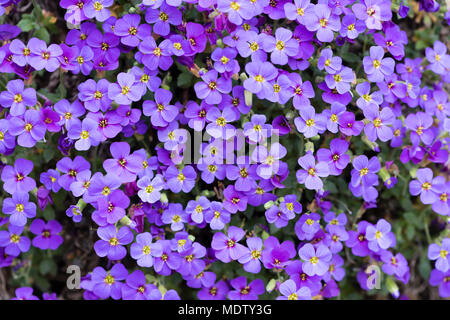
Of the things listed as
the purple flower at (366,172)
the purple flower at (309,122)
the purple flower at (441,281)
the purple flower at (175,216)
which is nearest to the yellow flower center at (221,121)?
the purple flower at (309,122)

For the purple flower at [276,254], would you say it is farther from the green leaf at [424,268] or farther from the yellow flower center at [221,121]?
the green leaf at [424,268]

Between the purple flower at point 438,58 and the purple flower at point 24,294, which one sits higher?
the purple flower at point 438,58

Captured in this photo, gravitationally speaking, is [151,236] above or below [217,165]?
below

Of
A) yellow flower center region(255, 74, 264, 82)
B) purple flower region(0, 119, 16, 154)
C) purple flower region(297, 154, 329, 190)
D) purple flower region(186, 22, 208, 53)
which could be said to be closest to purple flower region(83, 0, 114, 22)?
purple flower region(186, 22, 208, 53)

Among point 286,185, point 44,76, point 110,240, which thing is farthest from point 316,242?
point 44,76

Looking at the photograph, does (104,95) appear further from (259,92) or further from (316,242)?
(316,242)

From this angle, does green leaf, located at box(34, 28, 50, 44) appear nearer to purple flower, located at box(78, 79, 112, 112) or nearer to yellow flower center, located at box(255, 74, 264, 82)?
purple flower, located at box(78, 79, 112, 112)
